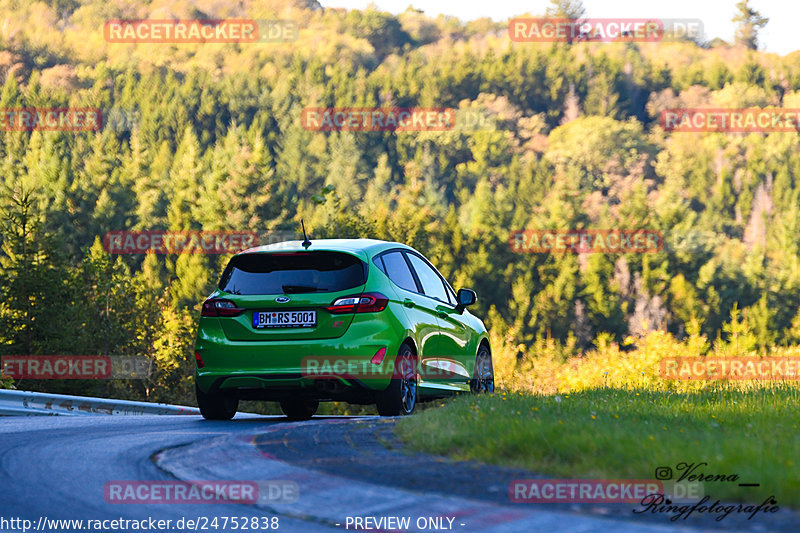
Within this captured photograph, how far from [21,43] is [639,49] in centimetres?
9885

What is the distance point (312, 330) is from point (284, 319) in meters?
0.29

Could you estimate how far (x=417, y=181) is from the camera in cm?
11562

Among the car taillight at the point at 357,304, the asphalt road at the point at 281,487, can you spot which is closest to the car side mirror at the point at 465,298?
the car taillight at the point at 357,304

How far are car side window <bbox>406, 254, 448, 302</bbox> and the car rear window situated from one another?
1.40 metres

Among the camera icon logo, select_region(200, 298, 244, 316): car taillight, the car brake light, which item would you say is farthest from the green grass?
select_region(200, 298, 244, 316): car taillight

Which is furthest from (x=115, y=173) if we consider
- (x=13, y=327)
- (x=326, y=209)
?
(x=13, y=327)

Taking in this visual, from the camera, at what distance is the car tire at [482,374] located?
12945mm

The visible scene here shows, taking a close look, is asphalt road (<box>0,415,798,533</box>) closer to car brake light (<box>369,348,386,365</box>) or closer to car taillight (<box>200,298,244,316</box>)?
car brake light (<box>369,348,386,365</box>)

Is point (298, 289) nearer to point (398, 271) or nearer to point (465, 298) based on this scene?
point (398, 271)

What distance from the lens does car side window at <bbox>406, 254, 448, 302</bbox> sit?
1180 cm

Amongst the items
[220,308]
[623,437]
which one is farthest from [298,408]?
[623,437]

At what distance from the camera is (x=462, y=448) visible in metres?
7.16

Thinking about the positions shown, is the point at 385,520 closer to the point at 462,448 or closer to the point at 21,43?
the point at 462,448

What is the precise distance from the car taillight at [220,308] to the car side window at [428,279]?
2.09 metres
